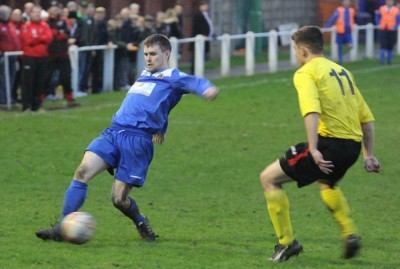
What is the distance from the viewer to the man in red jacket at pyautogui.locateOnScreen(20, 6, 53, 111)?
65.5 ft

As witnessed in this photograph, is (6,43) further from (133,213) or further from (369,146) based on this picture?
(369,146)

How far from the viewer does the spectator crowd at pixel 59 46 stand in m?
20.1

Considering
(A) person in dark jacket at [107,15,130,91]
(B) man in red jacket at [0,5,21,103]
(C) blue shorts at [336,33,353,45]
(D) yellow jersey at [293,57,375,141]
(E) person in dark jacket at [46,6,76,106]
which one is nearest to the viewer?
(D) yellow jersey at [293,57,375,141]

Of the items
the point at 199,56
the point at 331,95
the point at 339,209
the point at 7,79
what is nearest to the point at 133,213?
the point at 339,209

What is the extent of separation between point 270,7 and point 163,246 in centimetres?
3049

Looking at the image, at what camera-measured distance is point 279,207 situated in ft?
28.9

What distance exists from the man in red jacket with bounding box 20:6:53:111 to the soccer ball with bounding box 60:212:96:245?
11321 mm

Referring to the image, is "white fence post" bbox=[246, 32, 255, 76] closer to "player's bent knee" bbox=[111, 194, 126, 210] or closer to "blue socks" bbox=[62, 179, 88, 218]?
"player's bent knee" bbox=[111, 194, 126, 210]

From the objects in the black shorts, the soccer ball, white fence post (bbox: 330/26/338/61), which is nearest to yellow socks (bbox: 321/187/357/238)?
the black shorts

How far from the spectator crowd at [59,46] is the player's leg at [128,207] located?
10.7m

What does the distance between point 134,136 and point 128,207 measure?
0.64m

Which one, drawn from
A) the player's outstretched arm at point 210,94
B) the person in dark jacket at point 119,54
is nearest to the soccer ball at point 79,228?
the player's outstretched arm at point 210,94

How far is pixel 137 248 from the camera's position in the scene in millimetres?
9422

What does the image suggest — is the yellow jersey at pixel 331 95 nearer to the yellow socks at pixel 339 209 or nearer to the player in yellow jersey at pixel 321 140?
the player in yellow jersey at pixel 321 140
